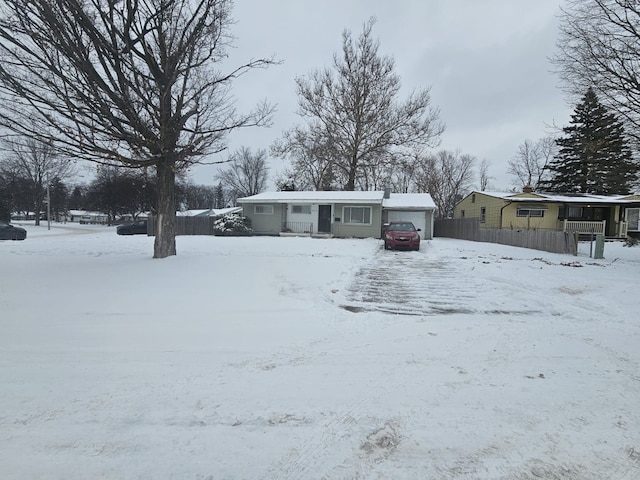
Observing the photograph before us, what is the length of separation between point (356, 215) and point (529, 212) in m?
13.7

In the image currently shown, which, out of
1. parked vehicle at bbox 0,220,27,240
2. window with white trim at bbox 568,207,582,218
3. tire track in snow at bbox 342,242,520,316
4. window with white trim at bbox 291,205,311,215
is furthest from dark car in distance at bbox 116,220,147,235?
window with white trim at bbox 568,207,582,218

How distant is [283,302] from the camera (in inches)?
232

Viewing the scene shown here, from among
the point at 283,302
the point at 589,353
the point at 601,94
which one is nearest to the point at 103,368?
the point at 283,302

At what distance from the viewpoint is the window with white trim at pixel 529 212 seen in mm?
25688

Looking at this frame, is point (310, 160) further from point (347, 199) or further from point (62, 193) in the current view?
point (62, 193)

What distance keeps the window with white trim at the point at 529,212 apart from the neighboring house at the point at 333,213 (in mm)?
7309

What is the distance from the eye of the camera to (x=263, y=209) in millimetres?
24516

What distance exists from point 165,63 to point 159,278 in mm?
6187

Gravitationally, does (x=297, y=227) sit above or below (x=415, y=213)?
below

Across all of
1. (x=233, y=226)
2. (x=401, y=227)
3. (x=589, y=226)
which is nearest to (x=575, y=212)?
(x=589, y=226)

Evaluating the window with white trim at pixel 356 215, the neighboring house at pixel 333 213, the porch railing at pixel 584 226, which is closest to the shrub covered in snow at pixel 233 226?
the neighboring house at pixel 333 213

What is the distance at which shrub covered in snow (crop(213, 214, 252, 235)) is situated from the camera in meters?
23.0

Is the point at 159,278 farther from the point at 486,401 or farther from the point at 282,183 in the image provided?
the point at 282,183

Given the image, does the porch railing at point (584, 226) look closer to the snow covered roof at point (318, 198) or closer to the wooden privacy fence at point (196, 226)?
the snow covered roof at point (318, 198)
